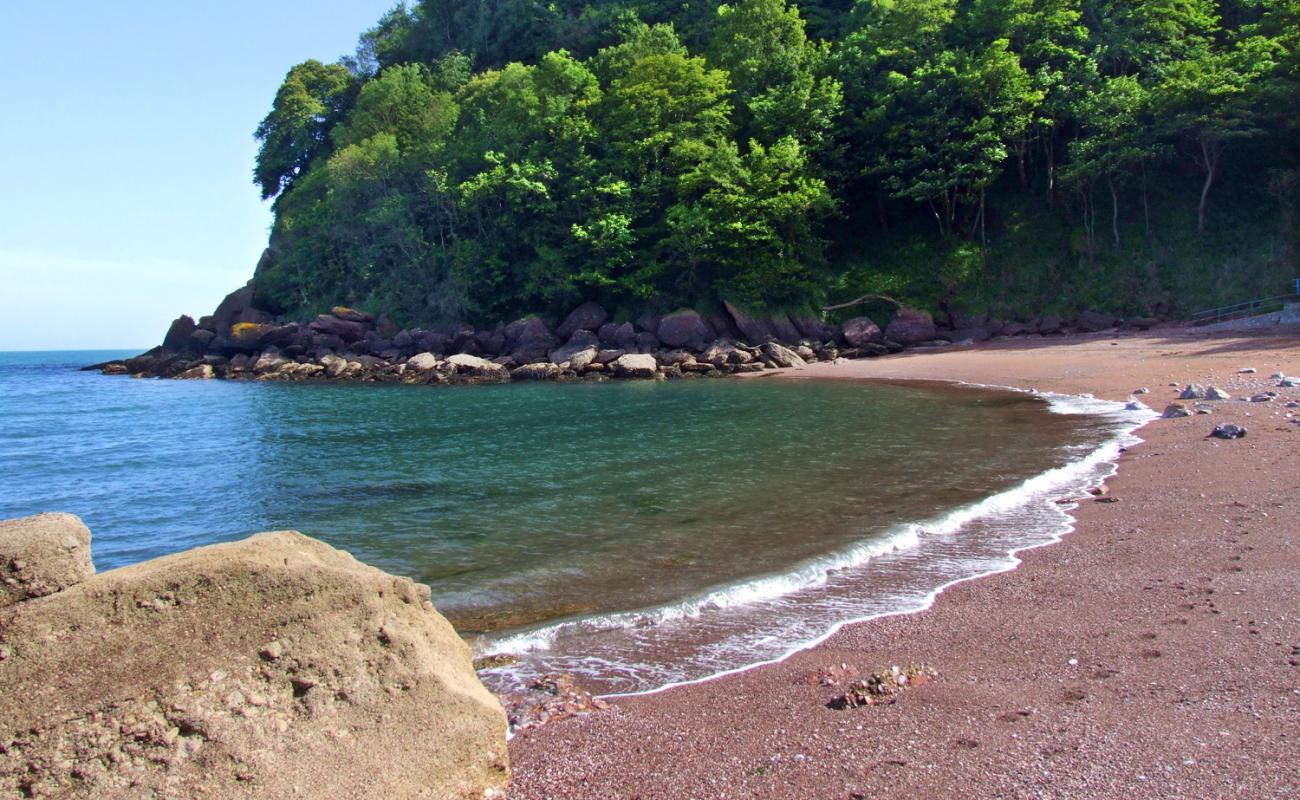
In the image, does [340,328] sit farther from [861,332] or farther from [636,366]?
[861,332]

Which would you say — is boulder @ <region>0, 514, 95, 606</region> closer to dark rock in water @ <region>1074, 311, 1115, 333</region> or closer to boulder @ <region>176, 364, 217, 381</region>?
dark rock in water @ <region>1074, 311, 1115, 333</region>

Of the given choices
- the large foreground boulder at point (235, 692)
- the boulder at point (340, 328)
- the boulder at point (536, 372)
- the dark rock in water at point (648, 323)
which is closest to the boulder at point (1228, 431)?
the large foreground boulder at point (235, 692)

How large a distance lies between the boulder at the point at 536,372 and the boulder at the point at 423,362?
4508mm

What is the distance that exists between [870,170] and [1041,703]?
3474 centimetres

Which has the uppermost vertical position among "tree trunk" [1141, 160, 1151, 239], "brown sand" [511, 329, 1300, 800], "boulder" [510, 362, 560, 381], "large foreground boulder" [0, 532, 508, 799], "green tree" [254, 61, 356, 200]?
"green tree" [254, 61, 356, 200]

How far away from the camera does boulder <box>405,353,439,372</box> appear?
37.8m

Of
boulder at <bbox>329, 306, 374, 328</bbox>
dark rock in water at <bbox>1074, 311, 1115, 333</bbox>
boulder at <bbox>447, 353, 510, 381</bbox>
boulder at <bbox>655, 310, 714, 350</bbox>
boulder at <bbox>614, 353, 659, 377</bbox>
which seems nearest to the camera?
dark rock in water at <bbox>1074, 311, 1115, 333</bbox>

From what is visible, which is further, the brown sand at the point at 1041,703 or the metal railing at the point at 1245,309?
the metal railing at the point at 1245,309

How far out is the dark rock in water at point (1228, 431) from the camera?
38.4 feet

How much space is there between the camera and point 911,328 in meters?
34.8

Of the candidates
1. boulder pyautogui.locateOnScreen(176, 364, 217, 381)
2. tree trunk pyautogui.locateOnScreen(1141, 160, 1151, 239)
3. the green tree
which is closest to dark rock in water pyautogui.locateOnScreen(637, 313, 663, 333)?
tree trunk pyautogui.locateOnScreen(1141, 160, 1151, 239)

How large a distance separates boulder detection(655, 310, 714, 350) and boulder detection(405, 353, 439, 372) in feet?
36.7

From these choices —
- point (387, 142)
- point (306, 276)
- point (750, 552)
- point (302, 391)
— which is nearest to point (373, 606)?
point (750, 552)

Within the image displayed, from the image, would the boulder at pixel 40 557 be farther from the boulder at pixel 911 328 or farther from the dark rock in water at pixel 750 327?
the boulder at pixel 911 328
